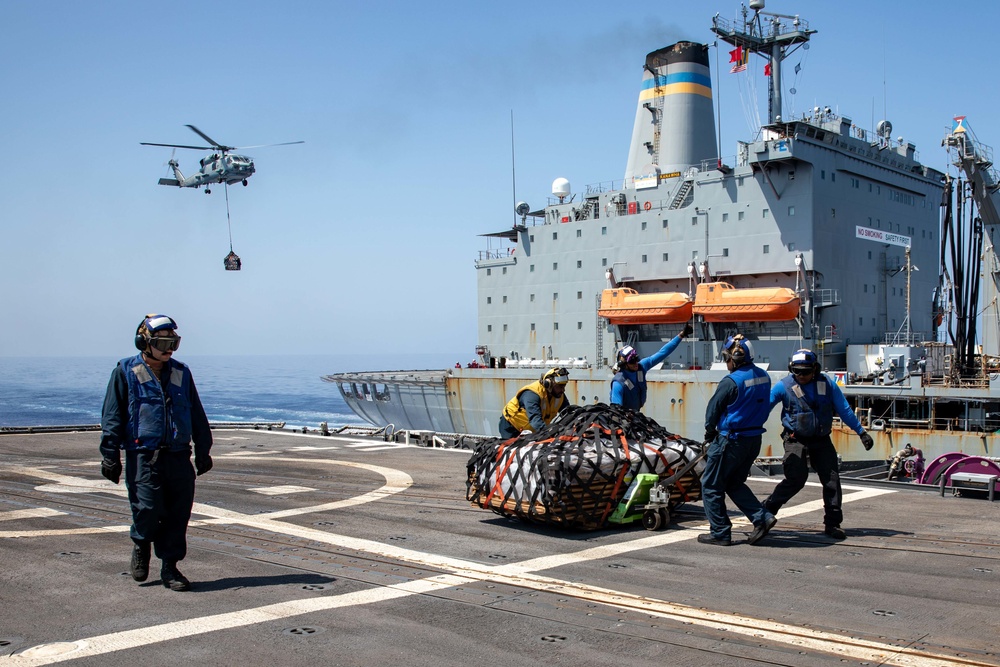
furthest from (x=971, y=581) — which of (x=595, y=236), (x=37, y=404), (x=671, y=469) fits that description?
(x=37, y=404)

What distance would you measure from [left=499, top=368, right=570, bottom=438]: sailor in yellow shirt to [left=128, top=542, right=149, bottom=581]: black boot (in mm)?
4692

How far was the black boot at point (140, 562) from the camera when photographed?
6.26 metres

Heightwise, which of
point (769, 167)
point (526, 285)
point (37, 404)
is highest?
point (769, 167)

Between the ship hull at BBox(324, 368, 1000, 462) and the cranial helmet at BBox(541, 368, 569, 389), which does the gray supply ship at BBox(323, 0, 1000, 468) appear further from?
the cranial helmet at BBox(541, 368, 569, 389)

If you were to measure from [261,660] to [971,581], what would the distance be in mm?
5185

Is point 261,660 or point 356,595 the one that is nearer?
point 261,660

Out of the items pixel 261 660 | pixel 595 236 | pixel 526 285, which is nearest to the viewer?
pixel 261 660

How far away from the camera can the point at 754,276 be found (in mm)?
34219

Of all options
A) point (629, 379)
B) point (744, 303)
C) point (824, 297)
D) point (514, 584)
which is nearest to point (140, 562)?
point (514, 584)

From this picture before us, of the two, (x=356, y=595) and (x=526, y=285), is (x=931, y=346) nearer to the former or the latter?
(x=526, y=285)

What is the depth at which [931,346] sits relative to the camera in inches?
1283

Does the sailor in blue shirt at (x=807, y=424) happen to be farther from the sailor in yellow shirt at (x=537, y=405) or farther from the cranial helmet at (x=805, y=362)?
the sailor in yellow shirt at (x=537, y=405)

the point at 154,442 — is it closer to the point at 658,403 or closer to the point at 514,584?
the point at 514,584

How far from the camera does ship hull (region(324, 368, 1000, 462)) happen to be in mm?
26953
